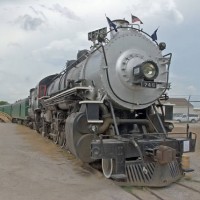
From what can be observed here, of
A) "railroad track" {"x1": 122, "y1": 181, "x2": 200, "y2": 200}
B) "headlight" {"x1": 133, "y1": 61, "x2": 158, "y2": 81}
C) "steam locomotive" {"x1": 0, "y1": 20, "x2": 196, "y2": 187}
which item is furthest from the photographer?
"headlight" {"x1": 133, "y1": 61, "x2": 158, "y2": 81}

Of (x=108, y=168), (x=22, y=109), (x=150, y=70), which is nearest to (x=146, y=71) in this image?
(x=150, y=70)

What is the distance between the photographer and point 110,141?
7.30 metres

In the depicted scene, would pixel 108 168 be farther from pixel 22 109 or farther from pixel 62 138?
pixel 22 109

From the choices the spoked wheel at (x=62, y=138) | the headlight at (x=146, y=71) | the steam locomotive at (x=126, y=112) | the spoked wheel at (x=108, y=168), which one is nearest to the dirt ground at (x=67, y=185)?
the spoked wheel at (x=108, y=168)

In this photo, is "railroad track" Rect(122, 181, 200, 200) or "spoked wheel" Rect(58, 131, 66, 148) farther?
"spoked wheel" Rect(58, 131, 66, 148)

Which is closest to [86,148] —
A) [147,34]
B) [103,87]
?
[103,87]

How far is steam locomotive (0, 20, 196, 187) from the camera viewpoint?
276 inches

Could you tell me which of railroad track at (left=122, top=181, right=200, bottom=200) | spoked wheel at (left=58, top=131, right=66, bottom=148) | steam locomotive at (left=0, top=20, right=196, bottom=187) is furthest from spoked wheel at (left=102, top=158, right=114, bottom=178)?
spoked wheel at (left=58, top=131, right=66, bottom=148)

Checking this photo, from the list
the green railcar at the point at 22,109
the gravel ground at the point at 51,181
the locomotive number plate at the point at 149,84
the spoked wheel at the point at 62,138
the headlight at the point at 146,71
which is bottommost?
the gravel ground at the point at 51,181

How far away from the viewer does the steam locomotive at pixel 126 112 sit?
7.02m

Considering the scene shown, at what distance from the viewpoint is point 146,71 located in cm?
800

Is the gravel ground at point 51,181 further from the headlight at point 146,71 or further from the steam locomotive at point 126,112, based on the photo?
the headlight at point 146,71

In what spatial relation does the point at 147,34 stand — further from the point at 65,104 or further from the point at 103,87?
the point at 65,104

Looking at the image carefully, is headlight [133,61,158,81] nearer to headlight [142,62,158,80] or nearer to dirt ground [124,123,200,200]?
headlight [142,62,158,80]
